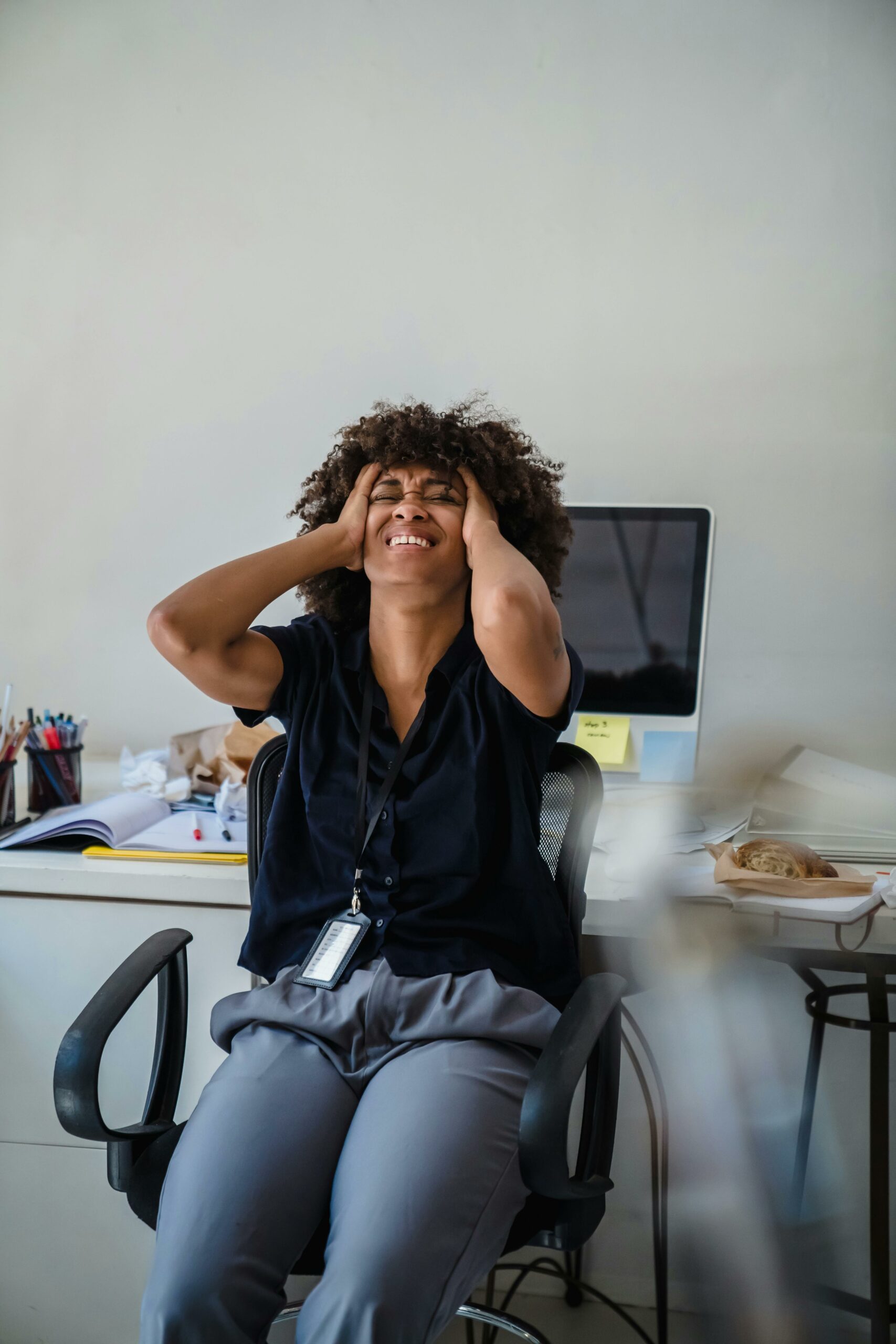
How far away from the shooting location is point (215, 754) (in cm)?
176

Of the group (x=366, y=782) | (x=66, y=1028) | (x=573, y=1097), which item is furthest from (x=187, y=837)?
(x=573, y=1097)

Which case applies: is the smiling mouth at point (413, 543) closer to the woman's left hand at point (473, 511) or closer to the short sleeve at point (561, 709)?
the woman's left hand at point (473, 511)

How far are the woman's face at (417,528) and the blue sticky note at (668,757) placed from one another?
0.57 m

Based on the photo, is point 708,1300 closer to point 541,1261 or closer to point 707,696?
point 541,1261

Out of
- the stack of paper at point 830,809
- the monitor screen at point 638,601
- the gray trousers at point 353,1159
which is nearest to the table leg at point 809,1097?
the stack of paper at point 830,809

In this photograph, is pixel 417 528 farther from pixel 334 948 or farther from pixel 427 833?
pixel 334 948

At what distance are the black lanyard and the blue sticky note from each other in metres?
0.60

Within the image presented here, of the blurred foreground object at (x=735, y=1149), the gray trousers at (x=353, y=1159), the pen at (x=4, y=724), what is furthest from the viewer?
the pen at (x=4, y=724)

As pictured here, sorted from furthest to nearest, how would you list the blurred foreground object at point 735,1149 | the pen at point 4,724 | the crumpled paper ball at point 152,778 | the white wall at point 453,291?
A: the white wall at point 453,291 → the crumpled paper ball at point 152,778 → the pen at point 4,724 → the blurred foreground object at point 735,1149

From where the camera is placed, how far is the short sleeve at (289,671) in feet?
4.03

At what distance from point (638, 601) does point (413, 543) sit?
58cm

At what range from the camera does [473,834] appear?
1104 millimetres

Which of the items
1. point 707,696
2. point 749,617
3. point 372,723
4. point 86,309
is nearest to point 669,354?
point 749,617

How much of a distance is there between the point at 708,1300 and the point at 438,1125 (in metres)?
0.94
